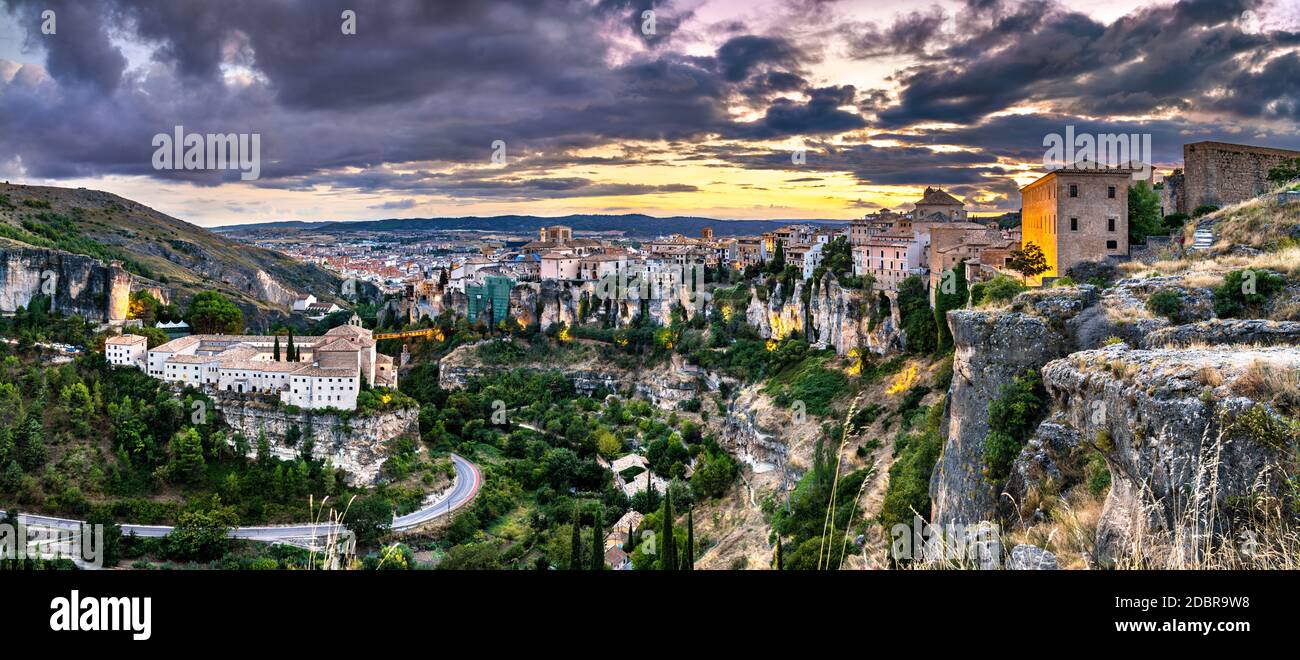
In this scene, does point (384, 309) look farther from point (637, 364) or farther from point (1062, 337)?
point (1062, 337)

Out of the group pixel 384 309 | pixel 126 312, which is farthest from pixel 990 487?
pixel 384 309

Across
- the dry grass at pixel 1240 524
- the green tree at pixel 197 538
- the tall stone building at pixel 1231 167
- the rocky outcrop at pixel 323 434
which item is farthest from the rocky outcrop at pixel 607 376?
the dry grass at pixel 1240 524

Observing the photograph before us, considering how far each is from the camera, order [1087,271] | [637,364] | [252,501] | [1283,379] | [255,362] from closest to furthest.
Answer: [1283,379] → [1087,271] → [252,501] → [255,362] → [637,364]

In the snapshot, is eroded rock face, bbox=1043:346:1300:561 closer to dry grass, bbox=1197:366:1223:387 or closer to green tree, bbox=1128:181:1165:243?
dry grass, bbox=1197:366:1223:387

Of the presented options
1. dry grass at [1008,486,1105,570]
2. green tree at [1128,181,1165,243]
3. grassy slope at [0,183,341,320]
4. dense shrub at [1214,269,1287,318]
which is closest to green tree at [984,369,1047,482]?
dry grass at [1008,486,1105,570]

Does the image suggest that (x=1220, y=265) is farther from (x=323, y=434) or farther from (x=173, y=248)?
(x=173, y=248)

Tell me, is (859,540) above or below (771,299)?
below

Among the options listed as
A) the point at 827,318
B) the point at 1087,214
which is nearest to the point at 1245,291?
the point at 1087,214
